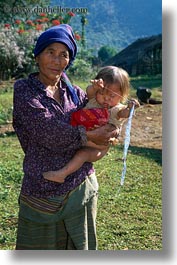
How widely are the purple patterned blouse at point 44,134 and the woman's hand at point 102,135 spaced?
0.15 ft

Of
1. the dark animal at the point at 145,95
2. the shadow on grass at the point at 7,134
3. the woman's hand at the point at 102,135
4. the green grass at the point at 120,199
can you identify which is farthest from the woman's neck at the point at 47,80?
the dark animal at the point at 145,95

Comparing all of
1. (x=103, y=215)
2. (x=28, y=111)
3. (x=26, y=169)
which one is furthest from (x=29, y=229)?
(x=103, y=215)

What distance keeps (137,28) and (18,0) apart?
1001mm

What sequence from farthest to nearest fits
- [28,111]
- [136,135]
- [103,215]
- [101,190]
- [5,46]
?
[5,46]
[136,135]
[101,190]
[103,215]
[28,111]

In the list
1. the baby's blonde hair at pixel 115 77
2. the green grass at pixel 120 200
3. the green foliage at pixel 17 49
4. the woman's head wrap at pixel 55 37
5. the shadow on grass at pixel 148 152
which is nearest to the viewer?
the woman's head wrap at pixel 55 37

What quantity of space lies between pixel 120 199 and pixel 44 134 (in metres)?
2.02

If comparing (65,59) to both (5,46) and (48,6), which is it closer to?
(48,6)

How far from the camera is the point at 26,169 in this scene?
2.27m

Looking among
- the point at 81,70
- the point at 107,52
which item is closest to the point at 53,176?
the point at 107,52

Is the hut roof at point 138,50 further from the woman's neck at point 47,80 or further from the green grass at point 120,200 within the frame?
the woman's neck at point 47,80

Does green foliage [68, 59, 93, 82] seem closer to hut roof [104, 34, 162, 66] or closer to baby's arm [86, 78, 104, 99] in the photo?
hut roof [104, 34, 162, 66]

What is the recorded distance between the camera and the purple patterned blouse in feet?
7.10

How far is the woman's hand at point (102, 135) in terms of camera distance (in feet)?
7.36

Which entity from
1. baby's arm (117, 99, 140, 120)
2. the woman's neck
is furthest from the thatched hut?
the woman's neck
